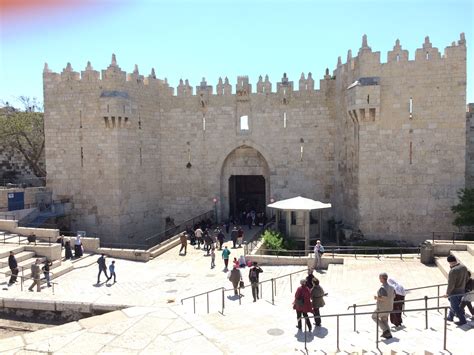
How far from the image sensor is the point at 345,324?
10180 mm

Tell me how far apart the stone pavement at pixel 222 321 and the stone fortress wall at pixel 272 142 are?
5572 millimetres

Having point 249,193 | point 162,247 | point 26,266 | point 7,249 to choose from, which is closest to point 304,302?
point 26,266

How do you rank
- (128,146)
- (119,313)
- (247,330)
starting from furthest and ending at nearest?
(128,146)
(119,313)
(247,330)

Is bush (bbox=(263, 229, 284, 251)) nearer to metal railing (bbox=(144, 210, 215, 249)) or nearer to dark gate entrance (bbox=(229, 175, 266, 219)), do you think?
metal railing (bbox=(144, 210, 215, 249))

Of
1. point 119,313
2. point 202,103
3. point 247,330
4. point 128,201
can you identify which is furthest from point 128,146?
Result: point 247,330

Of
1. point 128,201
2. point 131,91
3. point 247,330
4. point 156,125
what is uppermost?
point 131,91

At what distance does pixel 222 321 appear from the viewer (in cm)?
1080

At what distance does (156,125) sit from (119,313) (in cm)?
1696

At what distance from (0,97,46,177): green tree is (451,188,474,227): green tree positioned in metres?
26.8

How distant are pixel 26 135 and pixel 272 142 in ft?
57.8

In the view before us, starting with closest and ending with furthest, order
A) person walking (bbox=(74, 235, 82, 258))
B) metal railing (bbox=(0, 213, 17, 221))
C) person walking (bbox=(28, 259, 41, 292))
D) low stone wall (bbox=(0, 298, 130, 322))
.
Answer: low stone wall (bbox=(0, 298, 130, 322))
person walking (bbox=(28, 259, 41, 292))
person walking (bbox=(74, 235, 82, 258))
metal railing (bbox=(0, 213, 17, 221))

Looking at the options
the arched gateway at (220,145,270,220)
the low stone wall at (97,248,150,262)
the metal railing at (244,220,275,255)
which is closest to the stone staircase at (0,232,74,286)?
the low stone wall at (97,248,150,262)

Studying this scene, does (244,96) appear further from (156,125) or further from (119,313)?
(119,313)

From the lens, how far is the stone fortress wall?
65.1ft
